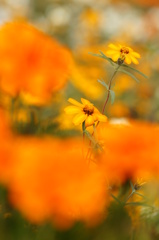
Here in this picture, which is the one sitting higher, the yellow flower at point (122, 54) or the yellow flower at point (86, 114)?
the yellow flower at point (122, 54)

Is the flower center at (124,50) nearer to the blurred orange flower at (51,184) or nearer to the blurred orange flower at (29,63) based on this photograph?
the blurred orange flower at (29,63)

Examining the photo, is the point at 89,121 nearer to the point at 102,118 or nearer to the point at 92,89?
the point at 102,118

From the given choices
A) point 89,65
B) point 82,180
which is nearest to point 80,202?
point 82,180

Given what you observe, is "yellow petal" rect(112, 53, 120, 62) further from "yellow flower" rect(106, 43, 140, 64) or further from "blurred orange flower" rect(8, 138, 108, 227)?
"blurred orange flower" rect(8, 138, 108, 227)

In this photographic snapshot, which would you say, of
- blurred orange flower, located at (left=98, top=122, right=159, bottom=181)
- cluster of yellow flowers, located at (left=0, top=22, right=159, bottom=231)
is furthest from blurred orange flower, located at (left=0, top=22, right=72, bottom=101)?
blurred orange flower, located at (left=98, top=122, right=159, bottom=181)

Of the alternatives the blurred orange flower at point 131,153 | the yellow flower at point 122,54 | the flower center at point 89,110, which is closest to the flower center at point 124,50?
the yellow flower at point 122,54

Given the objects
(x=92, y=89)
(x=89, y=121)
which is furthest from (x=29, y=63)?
(x=92, y=89)

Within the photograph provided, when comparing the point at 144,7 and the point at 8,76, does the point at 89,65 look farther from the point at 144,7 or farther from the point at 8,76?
the point at 144,7
